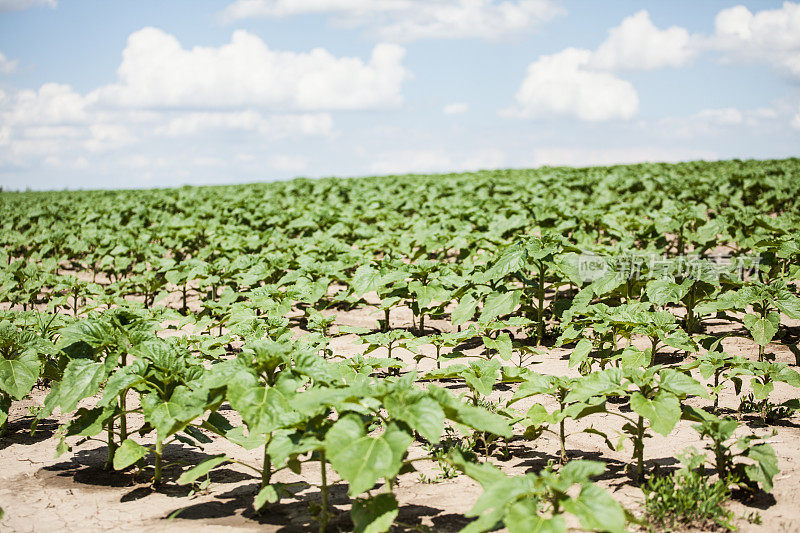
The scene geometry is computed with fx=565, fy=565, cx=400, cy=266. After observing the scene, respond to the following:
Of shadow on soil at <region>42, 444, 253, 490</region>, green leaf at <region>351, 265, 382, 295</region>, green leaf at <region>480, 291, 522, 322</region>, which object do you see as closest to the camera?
shadow on soil at <region>42, 444, 253, 490</region>

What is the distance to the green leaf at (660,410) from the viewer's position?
8.58ft

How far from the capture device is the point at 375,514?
2377 millimetres

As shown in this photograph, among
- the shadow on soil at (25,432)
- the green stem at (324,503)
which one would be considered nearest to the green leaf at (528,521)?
the green stem at (324,503)

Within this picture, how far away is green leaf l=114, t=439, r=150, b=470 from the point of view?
2.83 metres

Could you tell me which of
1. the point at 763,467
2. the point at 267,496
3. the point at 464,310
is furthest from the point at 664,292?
the point at 267,496

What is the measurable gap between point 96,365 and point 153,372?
0.37m

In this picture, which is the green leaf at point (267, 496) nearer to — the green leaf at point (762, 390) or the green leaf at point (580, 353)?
the green leaf at point (580, 353)

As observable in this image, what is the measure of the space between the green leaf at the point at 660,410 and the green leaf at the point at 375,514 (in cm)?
125

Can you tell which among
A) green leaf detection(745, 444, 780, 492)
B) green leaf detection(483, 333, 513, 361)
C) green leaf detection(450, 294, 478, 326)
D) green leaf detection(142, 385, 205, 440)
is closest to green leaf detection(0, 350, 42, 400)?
green leaf detection(142, 385, 205, 440)

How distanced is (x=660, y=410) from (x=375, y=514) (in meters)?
1.43

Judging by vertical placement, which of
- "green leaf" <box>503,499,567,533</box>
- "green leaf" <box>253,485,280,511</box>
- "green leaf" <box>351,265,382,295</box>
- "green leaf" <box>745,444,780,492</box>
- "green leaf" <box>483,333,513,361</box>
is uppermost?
"green leaf" <box>351,265,382,295</box>

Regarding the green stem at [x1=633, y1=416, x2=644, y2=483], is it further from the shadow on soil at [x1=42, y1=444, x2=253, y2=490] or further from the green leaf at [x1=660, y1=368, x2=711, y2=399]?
the shadow on soil at [x1=42, y1=444, x2=253, y2=490]

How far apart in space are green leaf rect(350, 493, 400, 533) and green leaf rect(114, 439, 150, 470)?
1224 millimetres

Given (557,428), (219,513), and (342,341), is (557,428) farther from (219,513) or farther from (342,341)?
(342,341)
